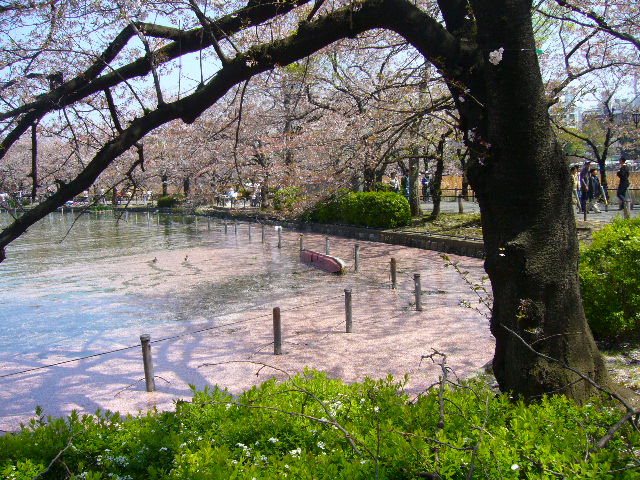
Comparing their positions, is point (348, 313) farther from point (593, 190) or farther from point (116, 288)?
point (593, 190)

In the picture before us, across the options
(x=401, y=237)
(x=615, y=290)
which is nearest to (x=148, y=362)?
(x=615, y=290)

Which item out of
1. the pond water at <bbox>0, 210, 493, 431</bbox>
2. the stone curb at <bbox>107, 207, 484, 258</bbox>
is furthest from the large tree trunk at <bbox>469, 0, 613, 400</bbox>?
the stone curb at <bbox>107, 207, 484, 258</bbox>

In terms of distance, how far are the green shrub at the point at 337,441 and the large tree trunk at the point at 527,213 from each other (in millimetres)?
762

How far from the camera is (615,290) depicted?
690 centimetres

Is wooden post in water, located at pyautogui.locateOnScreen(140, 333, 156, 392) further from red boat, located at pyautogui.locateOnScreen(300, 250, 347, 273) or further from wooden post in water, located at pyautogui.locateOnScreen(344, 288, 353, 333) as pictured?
red boat, located at pyautogui.locateOnScreen(300, 250, 347, 273)

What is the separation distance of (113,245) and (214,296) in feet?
48.4

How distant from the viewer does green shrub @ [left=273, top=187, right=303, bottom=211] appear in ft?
92.2

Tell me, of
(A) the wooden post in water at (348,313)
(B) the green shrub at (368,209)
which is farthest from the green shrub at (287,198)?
(A) the wooden post in water at (348,313)

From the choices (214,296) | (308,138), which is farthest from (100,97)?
(308,138)

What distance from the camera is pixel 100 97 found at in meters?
8.34

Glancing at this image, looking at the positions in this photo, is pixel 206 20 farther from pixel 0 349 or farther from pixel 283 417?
pixel 0 349

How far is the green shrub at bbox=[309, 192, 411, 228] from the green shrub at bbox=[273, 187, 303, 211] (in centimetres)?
125

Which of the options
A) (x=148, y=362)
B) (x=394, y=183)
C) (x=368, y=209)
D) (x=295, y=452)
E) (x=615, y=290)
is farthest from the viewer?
(x=394, y=183)

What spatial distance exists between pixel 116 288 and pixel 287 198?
15.9 metres
